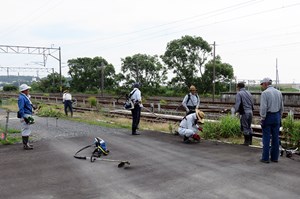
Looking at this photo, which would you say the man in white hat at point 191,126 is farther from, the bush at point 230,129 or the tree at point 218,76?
the tree at point 218,76

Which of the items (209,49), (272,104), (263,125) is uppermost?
(209,49)

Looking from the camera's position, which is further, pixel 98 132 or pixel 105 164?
pixel 98 132

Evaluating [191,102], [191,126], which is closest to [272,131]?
[191,126]

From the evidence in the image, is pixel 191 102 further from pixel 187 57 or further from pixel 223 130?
pixel 187 57

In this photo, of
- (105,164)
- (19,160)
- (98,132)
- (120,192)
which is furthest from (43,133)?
(120,192)

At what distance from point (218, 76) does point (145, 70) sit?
12347mm

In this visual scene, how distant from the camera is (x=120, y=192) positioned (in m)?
5.18

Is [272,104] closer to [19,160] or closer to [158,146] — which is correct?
[158,146]

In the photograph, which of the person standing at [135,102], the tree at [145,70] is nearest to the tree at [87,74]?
the tree at [145,70]

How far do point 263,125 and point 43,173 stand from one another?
14.7 ft

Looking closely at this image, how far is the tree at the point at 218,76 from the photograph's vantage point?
151 feet

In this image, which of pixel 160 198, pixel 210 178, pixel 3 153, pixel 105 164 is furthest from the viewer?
pixel 3 153

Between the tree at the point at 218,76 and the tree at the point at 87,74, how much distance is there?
67.6 ft

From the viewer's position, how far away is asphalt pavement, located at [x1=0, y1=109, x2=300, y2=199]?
5.14m
